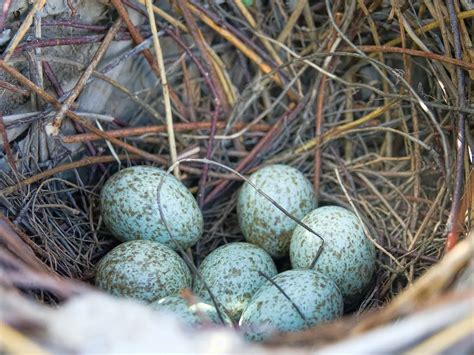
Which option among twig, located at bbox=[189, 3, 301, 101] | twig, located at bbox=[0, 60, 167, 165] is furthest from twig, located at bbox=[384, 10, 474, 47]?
twig, located at bbox=[0, 60, 167, 165]

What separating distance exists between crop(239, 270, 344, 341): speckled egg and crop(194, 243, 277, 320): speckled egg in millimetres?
104

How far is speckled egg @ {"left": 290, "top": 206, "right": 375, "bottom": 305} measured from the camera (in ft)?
6.80

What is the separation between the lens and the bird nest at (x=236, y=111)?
6.95 feet

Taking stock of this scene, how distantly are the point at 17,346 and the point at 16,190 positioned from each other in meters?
1.05

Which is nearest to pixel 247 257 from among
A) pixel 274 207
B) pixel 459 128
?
pixel 274 207

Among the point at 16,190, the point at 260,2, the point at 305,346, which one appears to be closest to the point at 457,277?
the point at 305,346

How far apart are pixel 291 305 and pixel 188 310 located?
0.27 m

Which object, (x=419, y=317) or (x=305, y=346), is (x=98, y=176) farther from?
(x=419, y=317)

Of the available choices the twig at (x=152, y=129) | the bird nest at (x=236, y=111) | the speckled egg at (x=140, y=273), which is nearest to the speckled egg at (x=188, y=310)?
the speckled egg at (x=140, y=273)

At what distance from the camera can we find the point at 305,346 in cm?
131

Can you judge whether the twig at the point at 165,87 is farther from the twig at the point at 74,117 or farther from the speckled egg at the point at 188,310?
the speckled egg at the point at 188,310

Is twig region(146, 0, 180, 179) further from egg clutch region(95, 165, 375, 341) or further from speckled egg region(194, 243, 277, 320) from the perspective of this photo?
speckled egg region(194, 243, 277, 320)

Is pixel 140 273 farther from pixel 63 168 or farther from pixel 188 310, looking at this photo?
pixel 63 168

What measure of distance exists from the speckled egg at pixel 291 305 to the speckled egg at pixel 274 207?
12.4 inches
